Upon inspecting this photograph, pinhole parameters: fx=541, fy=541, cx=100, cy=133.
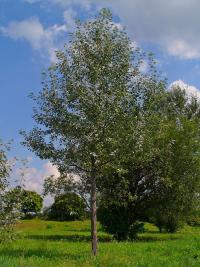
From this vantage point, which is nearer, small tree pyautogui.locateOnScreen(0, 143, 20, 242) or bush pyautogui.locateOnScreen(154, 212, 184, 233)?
small tree pyautogui.locateOnScreen(0, 143, 20, 242)

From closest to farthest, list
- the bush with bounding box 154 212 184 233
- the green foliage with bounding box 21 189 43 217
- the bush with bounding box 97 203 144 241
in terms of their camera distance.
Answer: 1. the green foliage with bounding box 21 189 43 217
2. the bush with bounding box 97 203 144 241
3. the bush with bounding box 154 212 184 233

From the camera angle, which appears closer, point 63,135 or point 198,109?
point 63,135

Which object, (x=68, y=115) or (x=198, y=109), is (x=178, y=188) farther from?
(x=198, y=109)

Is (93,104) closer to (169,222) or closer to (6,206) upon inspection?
(6,206)

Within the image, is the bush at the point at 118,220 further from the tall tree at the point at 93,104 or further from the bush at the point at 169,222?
the tall tree at the point at 93,104

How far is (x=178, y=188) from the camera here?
1871 inches

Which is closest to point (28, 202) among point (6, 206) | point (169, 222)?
point (6, 206)

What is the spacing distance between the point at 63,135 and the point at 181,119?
24.9 metres

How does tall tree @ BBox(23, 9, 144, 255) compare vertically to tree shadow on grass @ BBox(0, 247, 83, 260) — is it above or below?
above

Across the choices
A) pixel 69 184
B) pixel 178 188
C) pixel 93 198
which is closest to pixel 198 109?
pixel 178 188

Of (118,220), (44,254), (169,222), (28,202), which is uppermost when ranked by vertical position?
(169,222)

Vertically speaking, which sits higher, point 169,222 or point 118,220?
point 169,222

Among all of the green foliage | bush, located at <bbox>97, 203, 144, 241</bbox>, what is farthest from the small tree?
bush, located at <bbox>97, 203, 144, 241</bbox>

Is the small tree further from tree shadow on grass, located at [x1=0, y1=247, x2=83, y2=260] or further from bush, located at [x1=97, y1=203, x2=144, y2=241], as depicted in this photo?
bush, located at [x1=97, y1=203, x2=144, y2=241]
